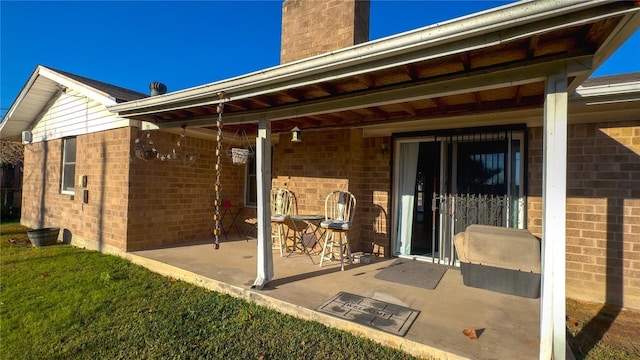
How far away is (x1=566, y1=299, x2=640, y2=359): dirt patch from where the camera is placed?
2471 millimetres

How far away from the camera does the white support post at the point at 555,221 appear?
6.72 ft

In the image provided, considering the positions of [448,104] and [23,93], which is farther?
[23,93]

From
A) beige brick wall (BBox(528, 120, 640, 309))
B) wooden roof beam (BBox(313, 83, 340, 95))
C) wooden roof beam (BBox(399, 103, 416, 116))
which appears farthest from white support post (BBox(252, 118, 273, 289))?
beige brick wall (BBox(528, 120, 640, 309))

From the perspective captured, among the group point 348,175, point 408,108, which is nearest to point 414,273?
point 348,175

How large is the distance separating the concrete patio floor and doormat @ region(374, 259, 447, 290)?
0.37ft

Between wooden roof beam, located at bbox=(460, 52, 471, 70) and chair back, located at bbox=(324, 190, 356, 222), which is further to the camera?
chair back, located at bbox=(324, 190, 356, 222)

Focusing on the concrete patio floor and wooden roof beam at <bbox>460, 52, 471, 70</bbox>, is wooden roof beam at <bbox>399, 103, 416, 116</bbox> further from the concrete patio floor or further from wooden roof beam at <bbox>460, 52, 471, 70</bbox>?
the concrete patio floor

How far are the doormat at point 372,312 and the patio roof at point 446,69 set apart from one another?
6.75 feet

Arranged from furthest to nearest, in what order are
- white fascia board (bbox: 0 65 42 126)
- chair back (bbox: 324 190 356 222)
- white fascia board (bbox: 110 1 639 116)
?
white fascia board (bbox: 0 65 42 126) < chair back (bbox: 324 190 356 222) < white fascia board (bbox: 110 1 639 116)

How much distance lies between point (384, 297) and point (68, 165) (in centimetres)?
763

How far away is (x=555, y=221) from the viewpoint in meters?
2.06

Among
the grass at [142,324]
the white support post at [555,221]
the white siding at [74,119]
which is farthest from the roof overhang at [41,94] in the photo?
the white support post at [555,221]

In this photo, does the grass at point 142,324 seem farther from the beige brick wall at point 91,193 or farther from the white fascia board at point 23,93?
the white fascia board at point 23,93

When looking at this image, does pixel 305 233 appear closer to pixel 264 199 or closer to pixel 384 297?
pixel 264 199
